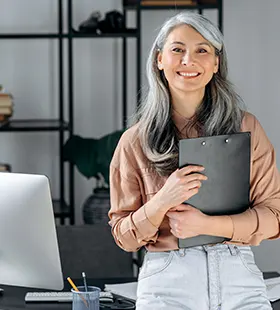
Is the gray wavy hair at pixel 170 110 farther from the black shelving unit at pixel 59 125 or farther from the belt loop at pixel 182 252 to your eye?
the black shelving unit at pixel 59 125

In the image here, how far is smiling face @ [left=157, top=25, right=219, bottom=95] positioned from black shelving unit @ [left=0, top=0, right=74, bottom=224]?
77.7 inches

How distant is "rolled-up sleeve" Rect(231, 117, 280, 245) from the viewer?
1.95 metres

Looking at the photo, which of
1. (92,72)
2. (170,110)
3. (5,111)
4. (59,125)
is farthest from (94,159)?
(170,110)

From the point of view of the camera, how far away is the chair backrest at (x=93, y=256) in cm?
270

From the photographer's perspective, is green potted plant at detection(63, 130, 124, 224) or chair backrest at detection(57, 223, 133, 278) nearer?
chair backrest at detection(57, 223, 133, 278)

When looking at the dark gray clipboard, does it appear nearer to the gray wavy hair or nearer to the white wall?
the gray wavy hair

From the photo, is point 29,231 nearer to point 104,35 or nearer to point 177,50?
point 177,50

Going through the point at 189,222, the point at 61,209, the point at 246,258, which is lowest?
the point at 61,209

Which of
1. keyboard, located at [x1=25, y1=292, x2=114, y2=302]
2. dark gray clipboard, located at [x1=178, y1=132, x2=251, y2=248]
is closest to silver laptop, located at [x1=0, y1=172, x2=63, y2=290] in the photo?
keyboard, located at [x1=25, y1=292, x2=114, y2=302]

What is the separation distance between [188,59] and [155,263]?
51cm

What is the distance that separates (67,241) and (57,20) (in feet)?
5.98

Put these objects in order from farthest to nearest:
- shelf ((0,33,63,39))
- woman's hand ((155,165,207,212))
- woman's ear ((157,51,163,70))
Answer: shelf ((0,33,63,39)) → woman's ear ((157,51,163,70)) → woman's hand ((155,165,207,212))

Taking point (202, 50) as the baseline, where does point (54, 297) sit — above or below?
below

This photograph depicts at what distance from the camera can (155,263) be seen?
1921 millimetres
